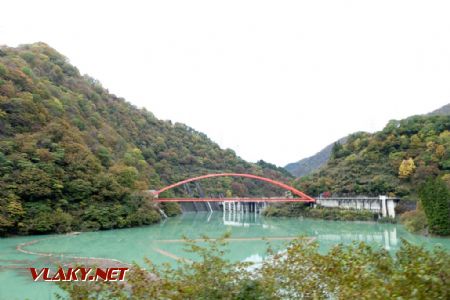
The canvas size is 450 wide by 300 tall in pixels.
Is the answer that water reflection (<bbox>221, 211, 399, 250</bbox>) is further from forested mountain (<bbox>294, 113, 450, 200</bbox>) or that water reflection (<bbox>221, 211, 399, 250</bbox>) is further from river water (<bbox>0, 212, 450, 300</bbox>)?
forested mountain (<bbox>294, 113, 450, 200</bbox>)

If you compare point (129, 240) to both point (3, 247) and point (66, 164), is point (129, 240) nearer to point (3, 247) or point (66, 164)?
point (3, 247)

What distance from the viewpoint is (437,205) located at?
53.2 feet

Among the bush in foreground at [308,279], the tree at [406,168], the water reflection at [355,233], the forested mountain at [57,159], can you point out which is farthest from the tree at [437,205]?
the forested mountain at [57,159]

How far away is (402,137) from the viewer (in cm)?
3077

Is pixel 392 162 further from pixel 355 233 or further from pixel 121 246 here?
pixel 121 246

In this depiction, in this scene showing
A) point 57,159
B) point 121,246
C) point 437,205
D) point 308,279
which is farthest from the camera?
point 57,159

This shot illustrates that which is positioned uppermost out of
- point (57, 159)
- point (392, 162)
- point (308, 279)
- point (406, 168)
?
point (392, 162)

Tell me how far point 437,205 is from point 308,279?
1510 centimetres

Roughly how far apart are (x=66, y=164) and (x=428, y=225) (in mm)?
19547

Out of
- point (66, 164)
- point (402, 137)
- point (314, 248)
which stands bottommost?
point (314, 248)

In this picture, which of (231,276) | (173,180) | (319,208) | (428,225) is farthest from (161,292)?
(173,180)

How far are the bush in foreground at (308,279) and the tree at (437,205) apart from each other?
1470cm

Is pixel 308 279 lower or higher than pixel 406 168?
lower

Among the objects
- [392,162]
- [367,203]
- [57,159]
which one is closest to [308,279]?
[57,159]
